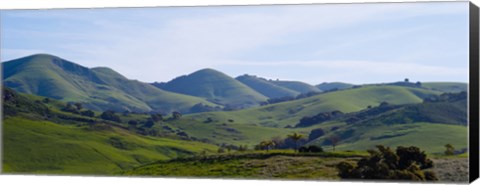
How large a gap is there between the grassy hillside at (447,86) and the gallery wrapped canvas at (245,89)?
0.57ft

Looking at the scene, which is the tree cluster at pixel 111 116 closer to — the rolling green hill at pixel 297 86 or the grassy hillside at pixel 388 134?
the rolling green hill at pixel 297 86

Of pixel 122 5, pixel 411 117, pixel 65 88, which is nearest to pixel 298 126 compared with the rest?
pixel 411 117

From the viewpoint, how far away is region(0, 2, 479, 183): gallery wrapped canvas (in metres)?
34.2

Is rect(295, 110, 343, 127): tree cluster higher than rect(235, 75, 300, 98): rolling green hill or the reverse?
the reverse

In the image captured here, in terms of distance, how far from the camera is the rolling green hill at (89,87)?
42.5 meters

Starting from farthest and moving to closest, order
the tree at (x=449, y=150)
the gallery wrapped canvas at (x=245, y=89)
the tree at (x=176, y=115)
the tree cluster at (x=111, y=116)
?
the tree cluster at (x=111, y=116) → the tree at (x=176, y=115) → the tree at (x=449, y=150) → the gallery wrapped canvas at (x=245, y=89)

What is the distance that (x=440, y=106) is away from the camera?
46.7 metres

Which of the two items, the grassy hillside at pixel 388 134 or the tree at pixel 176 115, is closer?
the tree at pixel 176 115

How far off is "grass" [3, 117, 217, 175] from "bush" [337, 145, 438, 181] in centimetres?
1379

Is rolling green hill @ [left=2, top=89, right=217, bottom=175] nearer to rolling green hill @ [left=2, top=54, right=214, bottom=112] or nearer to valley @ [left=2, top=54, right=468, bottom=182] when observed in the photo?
valley @ [left=2, top=54, right=468, bottom=182]

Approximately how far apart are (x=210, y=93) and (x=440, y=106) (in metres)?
13.6

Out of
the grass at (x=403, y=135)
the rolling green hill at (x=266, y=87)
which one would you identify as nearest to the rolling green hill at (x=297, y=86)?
the rolling green hill at (x=266, y=87)

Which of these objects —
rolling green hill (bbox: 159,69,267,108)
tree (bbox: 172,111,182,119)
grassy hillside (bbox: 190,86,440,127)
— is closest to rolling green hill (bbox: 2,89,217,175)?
tree (bbox: 172,111,182,119)

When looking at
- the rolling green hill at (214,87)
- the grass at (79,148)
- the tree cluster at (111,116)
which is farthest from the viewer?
the tree cluster at (111,116)
